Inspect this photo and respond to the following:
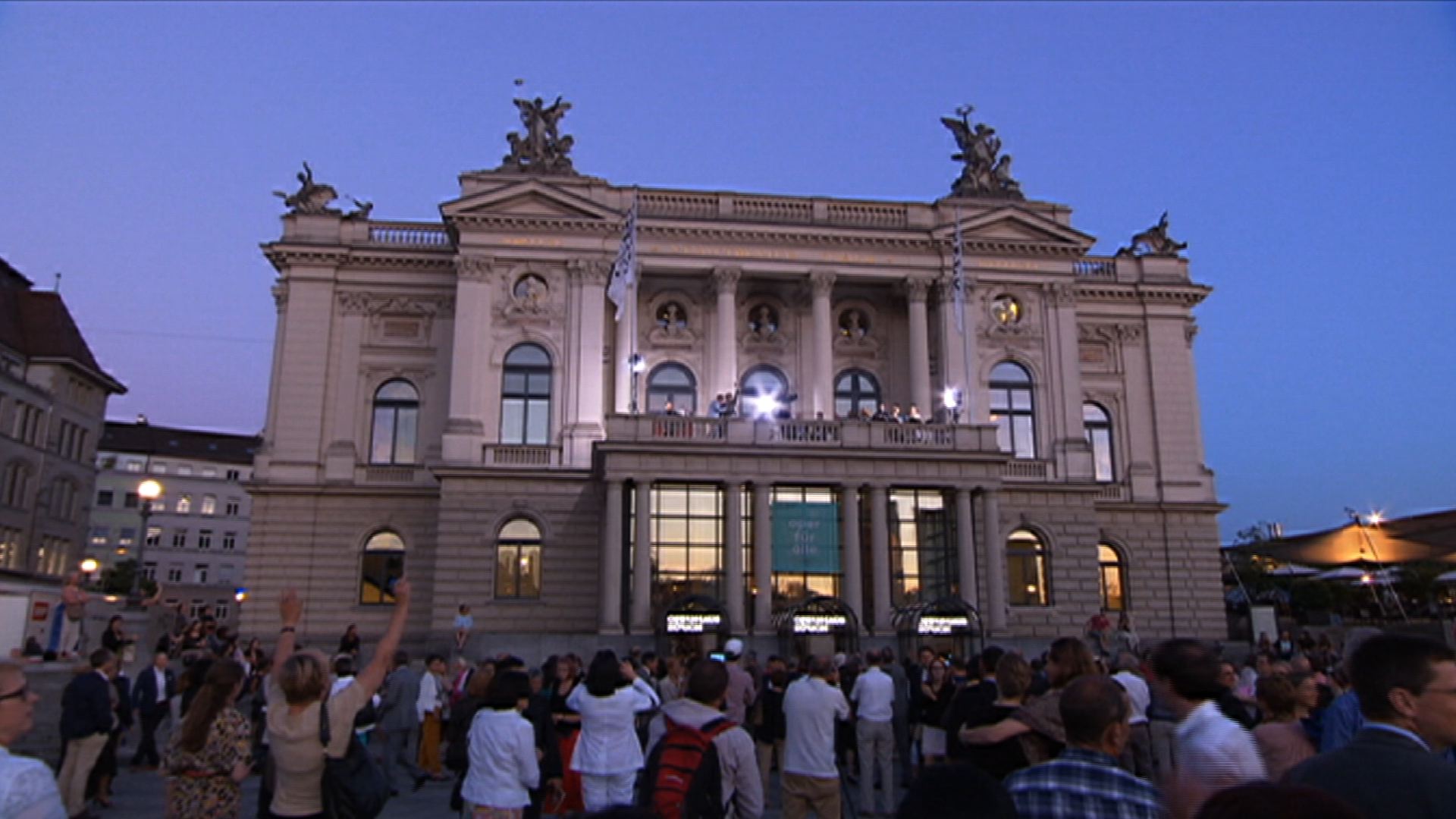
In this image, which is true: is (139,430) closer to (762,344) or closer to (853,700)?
(762,344)

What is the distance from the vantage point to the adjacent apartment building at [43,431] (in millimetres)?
55906

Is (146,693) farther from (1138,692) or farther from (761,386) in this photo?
(761,386)

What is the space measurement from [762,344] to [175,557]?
67.0 meters

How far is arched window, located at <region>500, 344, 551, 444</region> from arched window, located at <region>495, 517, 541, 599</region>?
10.6 ft

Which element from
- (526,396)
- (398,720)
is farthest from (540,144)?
(398,720)

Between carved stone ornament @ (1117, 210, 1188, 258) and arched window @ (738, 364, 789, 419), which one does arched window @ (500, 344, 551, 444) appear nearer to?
arched window @ (738, 364, 789, 419)

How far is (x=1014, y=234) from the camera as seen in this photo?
135 ft

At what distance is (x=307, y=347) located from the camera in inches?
1548

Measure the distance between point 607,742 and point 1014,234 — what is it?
35845 millimetres

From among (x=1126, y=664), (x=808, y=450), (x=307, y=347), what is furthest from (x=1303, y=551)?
(x=307, y=347)

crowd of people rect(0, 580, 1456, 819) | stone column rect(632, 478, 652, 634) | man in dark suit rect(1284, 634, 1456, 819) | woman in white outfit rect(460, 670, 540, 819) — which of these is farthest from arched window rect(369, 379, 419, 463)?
man in dark suit rect(1284, 634, 1456, 819)

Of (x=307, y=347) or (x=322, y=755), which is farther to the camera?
(x=307, y=347)

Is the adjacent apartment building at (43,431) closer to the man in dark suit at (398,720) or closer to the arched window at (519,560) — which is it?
the arched window at (519,560)

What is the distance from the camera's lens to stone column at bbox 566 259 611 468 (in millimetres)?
37062
